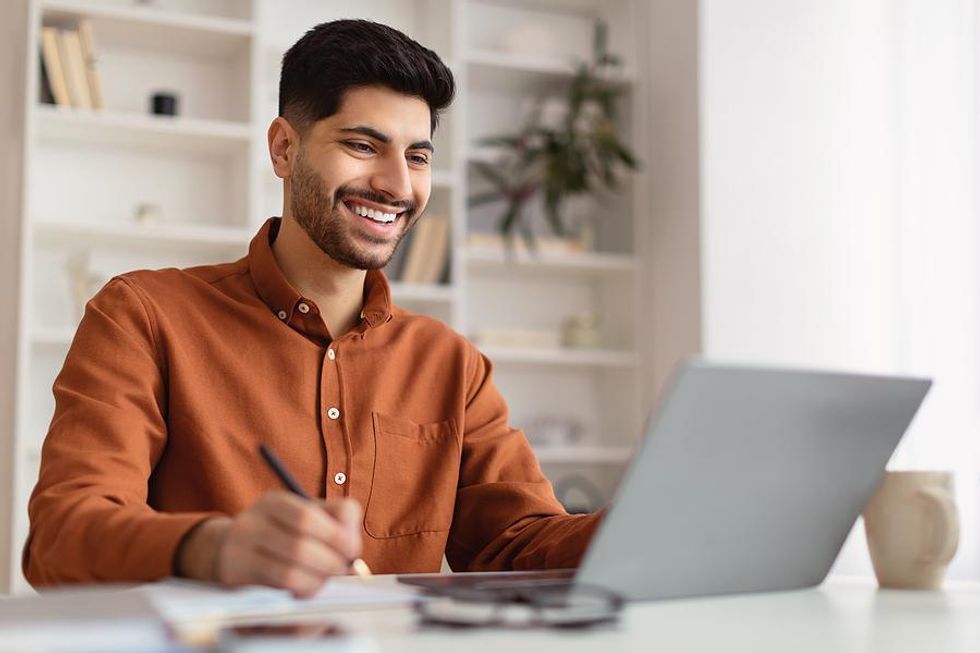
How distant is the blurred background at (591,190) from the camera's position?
11.2 feet

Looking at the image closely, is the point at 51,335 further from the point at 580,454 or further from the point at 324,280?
the point at 324,280

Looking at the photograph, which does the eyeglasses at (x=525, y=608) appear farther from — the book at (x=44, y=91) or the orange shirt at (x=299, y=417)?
the book at (x=44, y=91)

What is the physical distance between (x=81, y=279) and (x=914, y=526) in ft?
8.87

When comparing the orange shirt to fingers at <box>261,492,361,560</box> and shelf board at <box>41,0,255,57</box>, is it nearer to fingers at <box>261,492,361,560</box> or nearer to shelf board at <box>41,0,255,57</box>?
fingers at <box>261,492,361,560</box>

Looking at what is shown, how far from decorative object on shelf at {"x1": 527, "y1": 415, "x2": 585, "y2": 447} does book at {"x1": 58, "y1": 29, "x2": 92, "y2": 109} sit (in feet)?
5.66

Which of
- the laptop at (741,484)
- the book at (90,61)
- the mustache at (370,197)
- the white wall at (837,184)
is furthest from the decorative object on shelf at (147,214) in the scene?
the laptop at (741,484)

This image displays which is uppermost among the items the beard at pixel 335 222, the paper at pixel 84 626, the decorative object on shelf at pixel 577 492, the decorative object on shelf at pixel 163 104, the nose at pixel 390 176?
the decorative object on shelf at pixel 163 104

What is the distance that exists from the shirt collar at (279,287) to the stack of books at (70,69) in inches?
73.0

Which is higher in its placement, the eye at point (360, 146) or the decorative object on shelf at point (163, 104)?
the decorative object on shelf at point (163, 104)

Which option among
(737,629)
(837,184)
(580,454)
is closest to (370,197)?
(737,629)

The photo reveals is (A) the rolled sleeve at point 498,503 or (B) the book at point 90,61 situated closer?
(A) the rolled sleeve at point 498,503

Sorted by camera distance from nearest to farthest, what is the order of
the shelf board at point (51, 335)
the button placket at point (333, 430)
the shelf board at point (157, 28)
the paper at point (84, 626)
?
1. the paper at point (84, 626)
2. the button placket at point (333, 430)
3. the shelf board at point (51, 335)
4. the shelf board at point (157, 28)

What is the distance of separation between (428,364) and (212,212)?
215 cm

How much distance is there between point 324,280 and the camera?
67.0 inches
